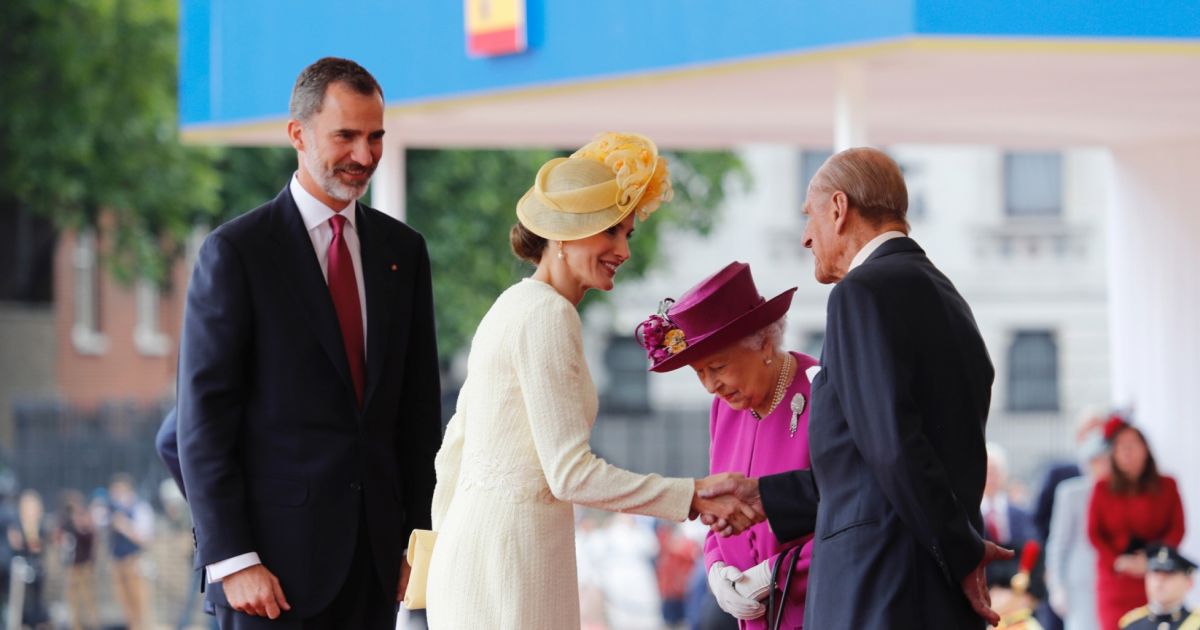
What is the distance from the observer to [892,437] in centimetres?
398

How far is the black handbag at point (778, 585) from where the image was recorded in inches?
183

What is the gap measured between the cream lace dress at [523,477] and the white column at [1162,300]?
804 cm

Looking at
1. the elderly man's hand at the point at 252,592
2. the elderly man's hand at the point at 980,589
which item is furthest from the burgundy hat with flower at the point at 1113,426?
the elderly man's hand at the point at 252,592

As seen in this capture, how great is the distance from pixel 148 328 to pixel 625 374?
10665mm

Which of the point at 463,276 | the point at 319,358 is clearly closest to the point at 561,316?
the point at 319,358

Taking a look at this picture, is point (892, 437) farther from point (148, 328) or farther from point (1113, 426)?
point (148, 328)

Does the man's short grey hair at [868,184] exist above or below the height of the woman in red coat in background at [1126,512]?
above

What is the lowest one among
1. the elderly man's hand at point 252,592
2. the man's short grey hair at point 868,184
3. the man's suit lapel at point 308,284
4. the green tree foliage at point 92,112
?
the elderly man's hand at point 252,592

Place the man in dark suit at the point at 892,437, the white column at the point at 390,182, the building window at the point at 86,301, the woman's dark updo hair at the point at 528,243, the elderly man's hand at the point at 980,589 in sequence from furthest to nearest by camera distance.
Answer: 1. the building window at the point at 86,301
2. the white column at the point at 390,182
3. the woman's dark updo hair at the point at 528,243
4. the elderly man's hand at the point at 980,589
5. the man in dark suit at the point at 892,437

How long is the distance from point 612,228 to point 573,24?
4.84m

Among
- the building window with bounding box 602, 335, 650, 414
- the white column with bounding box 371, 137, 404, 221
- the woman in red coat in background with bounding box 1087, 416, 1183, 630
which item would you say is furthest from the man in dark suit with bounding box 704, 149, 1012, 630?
the building window with bounding box 602, 335, 650, 414

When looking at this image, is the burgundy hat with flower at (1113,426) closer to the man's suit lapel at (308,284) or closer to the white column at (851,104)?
the white column at (851,104)

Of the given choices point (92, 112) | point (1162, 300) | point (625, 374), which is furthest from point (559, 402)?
point (625, 374)

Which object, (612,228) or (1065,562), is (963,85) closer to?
(1065,562)
